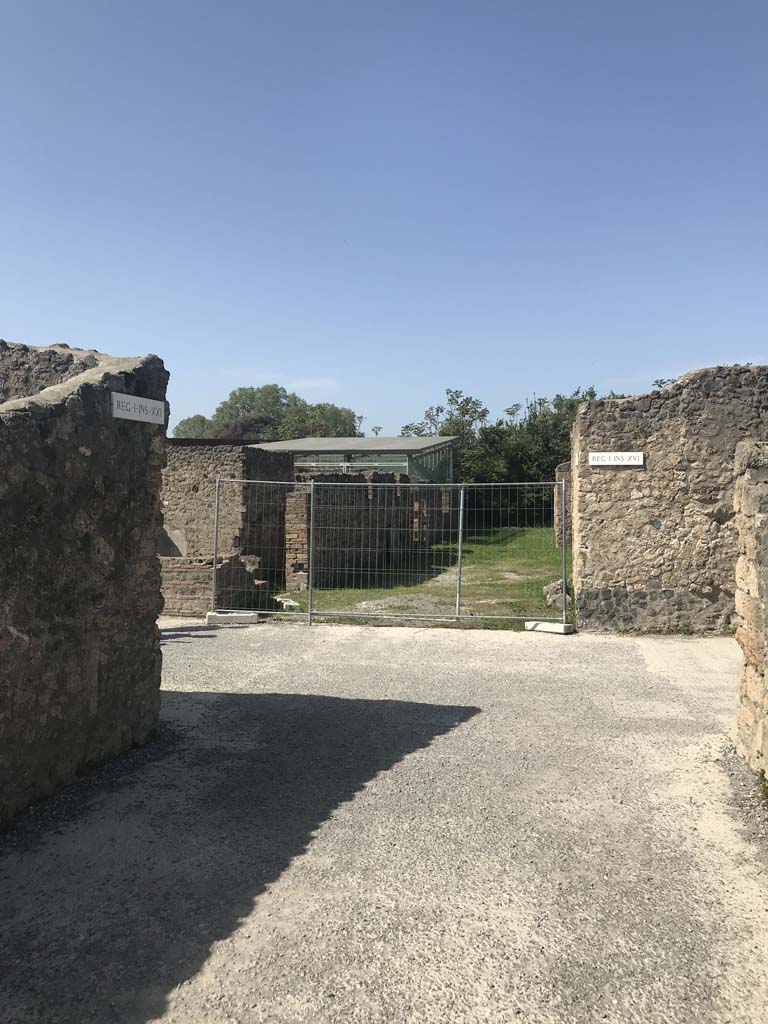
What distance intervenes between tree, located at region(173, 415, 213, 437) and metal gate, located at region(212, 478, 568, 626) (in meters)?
76.0

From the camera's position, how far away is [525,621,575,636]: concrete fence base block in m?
10.5

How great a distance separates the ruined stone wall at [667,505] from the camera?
10.1 meters

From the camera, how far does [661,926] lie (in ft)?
10.6

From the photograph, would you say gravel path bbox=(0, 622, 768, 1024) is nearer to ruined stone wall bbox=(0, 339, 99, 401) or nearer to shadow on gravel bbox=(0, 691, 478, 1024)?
shadow on gravel bbox=(0, 691, 478, 1024)

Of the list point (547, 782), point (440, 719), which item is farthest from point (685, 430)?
point (547, 782)

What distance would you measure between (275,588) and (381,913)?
1235 centimetres

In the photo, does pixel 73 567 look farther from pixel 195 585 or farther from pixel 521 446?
A: pixel 521 446

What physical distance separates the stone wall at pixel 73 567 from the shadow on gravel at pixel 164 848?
0.33 metres

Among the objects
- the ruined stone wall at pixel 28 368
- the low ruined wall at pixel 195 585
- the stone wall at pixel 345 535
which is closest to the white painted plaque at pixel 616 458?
the stone wall at pixel 345 535

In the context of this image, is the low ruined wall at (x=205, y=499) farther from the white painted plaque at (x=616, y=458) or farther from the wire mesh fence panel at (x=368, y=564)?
the white painted plaque at (x=616, y=458)

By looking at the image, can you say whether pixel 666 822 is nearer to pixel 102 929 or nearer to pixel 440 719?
pixel 440 719

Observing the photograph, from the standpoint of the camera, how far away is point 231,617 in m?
11.6

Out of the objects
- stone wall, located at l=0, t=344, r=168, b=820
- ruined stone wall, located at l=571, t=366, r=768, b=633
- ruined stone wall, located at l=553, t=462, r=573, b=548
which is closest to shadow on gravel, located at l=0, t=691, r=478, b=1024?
stone wall, located at l=0, t=344, r=168, b=820

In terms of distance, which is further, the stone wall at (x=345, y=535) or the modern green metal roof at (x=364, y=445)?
the modern green metal roof at (x=364, y=445)
